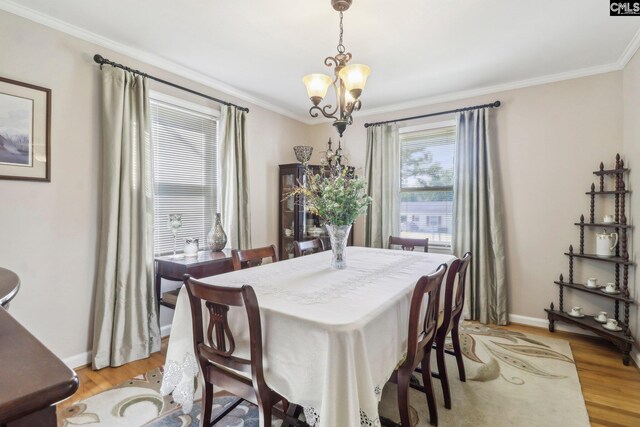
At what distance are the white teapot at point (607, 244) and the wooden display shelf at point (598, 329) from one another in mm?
645

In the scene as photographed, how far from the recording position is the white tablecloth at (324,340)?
1.16 m

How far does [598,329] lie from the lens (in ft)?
9.22

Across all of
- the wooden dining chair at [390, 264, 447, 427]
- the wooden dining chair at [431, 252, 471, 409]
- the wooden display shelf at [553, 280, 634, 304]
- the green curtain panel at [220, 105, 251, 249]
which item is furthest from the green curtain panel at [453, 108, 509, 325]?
the green curtain panel at [220, 105, 251, 249]

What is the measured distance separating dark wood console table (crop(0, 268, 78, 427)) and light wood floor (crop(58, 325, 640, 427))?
178 cm

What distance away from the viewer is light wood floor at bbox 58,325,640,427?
199 centimetres

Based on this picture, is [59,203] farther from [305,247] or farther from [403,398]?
[403,398]

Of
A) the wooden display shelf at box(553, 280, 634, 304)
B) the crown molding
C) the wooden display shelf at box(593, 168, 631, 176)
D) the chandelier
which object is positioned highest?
the crown molding

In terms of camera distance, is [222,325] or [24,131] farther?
[24,131]

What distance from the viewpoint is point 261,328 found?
137cm

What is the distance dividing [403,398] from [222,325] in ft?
3.05

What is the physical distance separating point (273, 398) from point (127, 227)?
199 centimetres

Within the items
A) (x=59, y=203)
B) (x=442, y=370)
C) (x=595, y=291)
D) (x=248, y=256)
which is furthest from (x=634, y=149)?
(x=59, y=203)

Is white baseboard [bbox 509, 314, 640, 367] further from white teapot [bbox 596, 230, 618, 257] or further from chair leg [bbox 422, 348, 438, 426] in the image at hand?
chair leg [bbox 422, 348, 438, 426]

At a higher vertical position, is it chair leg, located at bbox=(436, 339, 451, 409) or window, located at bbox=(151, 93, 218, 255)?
window, located at bbox=(151, 93, 218, 255)
